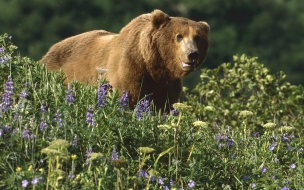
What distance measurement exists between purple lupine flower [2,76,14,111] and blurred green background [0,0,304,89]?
103ft

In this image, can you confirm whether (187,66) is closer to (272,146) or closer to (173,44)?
(173,44)

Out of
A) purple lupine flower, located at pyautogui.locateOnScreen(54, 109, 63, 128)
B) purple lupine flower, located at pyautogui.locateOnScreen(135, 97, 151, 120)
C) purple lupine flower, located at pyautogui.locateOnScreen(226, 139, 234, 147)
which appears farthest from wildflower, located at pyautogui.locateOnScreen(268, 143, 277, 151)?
purple lupine flower, located at pyautogui.locateOnScreen(54, 109, 63, 128)

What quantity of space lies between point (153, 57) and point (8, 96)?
282cm

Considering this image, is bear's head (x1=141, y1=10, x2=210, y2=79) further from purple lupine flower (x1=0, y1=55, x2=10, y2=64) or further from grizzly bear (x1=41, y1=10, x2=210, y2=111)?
purple lupine flower (x1=0, y1=55, x2=10, y2=64)

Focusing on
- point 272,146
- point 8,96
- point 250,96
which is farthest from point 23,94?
point 250,96

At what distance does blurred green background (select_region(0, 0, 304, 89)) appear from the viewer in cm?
3912

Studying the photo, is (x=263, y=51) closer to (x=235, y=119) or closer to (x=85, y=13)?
(x=85, y=13)

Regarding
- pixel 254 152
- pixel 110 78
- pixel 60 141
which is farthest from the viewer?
pixel 110 78

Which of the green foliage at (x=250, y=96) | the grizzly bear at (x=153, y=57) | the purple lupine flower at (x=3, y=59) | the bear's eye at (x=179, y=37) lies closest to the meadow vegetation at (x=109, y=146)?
the purple lupine flower at (x=3, y=59)

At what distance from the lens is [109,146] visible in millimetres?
5734

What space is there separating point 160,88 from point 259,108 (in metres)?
1.87

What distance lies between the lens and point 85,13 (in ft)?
136

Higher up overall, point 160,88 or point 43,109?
point 160,88

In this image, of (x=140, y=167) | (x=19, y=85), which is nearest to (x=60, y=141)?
(x=140, y=167)
